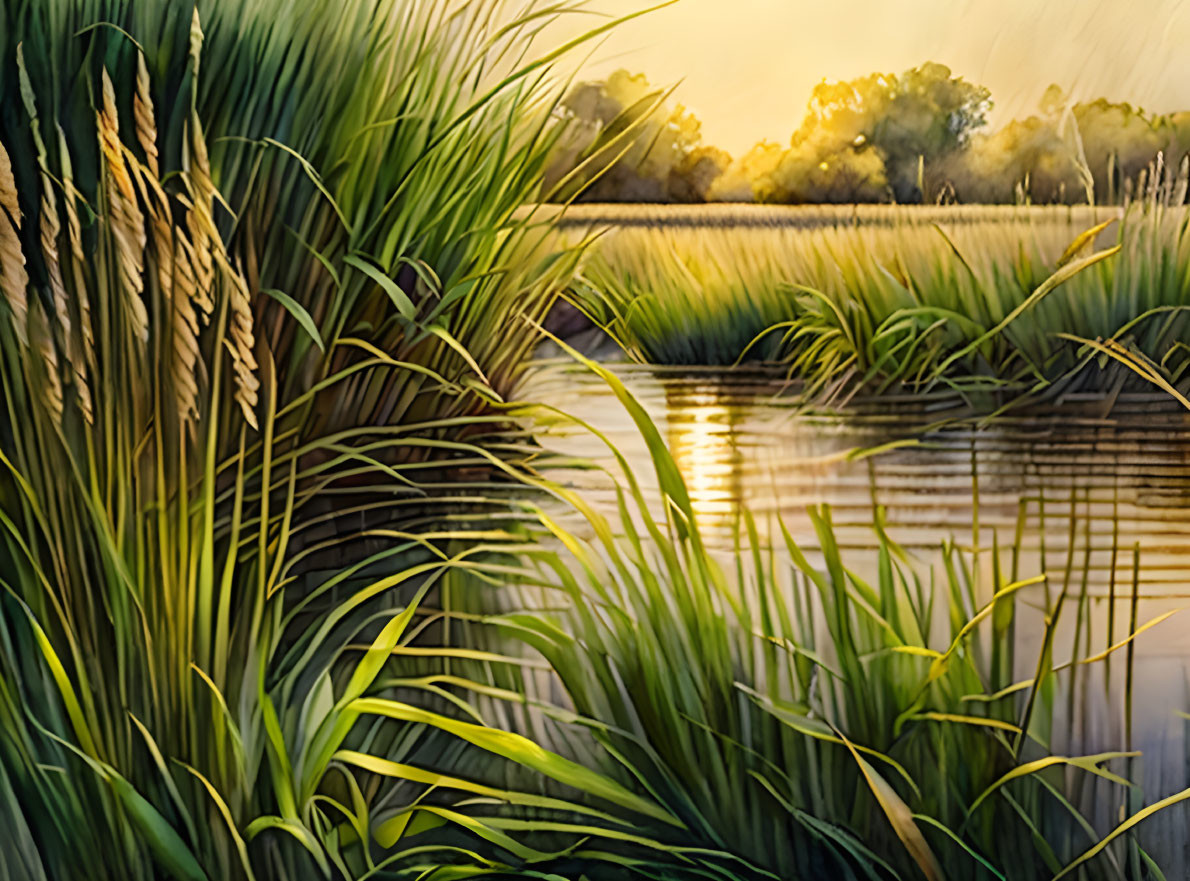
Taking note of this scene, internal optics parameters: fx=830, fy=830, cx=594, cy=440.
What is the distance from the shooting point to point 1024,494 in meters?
0.82

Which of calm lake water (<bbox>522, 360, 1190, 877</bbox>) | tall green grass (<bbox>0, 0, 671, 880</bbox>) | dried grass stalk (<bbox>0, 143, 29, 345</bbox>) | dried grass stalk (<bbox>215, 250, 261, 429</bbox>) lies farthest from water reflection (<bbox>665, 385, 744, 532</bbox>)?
dried grass stalk (<bbox>0, 143, 29, 345</bbox>)

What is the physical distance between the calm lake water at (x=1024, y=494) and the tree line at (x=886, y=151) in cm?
20

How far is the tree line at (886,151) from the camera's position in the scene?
0.80m

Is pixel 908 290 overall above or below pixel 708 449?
above

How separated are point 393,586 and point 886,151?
25.8 inches

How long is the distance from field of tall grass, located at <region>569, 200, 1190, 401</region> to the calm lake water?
0.15 feet

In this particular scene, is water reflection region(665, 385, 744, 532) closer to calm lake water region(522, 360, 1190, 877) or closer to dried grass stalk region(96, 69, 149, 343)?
calm lake water region(522, 360, 1190, 877)

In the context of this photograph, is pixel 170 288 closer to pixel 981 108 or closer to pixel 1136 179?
pixel 981 108

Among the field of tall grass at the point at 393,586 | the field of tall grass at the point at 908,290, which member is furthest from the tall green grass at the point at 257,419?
the field of tall grass at the point at 908,290

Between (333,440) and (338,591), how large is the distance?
15 centimetres

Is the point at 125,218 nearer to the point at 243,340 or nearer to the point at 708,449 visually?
the point at 243,340

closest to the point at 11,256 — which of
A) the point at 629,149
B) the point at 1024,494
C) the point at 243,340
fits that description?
the point at 243,340

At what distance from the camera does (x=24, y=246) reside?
78cm

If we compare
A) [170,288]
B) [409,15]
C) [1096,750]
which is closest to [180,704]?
[170,288]
